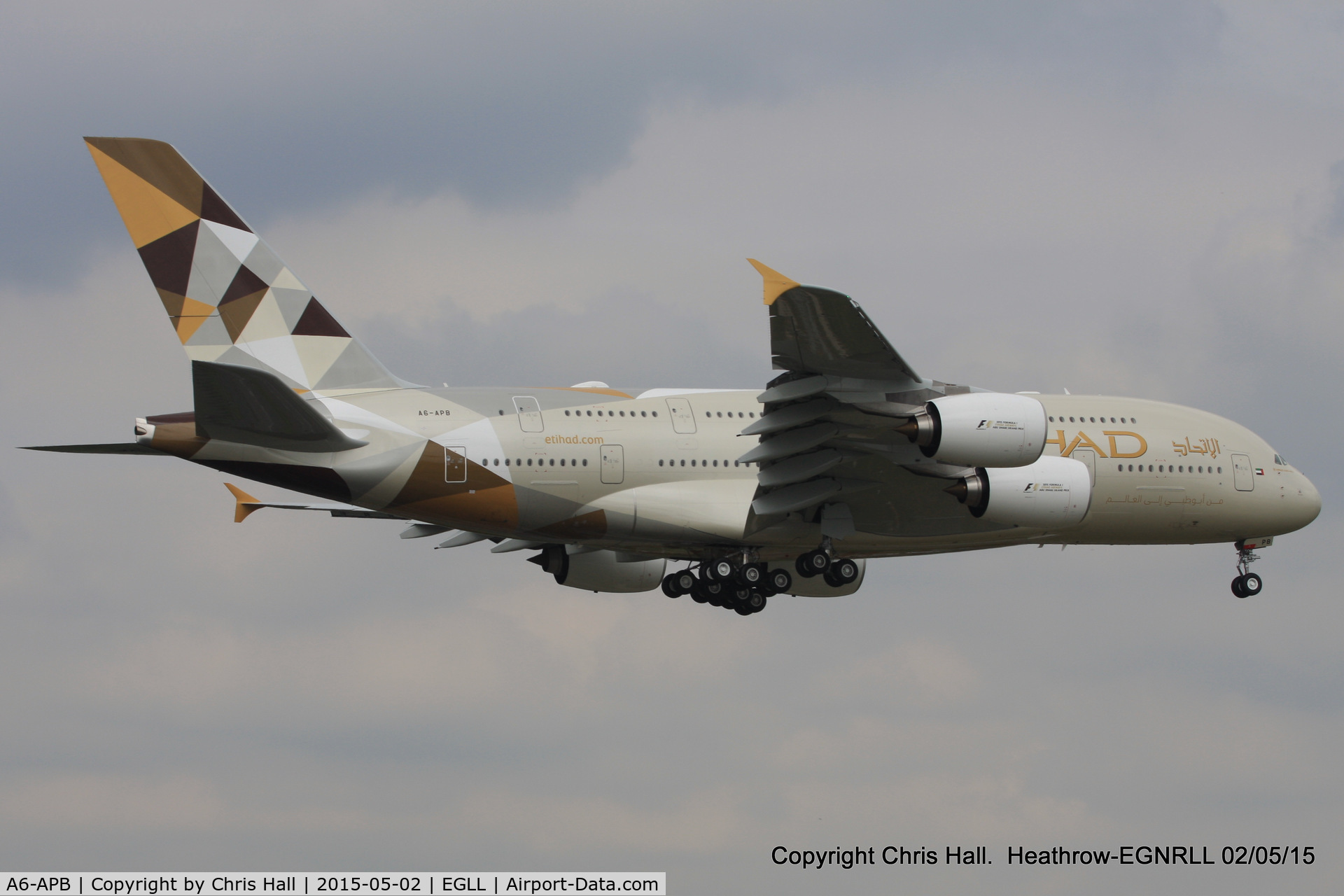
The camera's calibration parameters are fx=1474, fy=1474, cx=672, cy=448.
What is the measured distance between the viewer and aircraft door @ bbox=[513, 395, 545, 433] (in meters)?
28.7

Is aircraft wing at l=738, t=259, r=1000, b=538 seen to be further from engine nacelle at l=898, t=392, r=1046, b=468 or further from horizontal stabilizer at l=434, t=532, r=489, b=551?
horizontal stabilizer at l=434, t=532, r=489, b=551

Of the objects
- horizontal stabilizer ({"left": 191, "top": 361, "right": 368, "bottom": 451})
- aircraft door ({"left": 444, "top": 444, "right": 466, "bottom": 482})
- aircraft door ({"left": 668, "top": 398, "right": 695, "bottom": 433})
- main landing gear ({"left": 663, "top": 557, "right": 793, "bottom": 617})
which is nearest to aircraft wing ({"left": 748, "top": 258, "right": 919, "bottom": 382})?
aircraft door ({"left": 668, "top": 398, "right": 695, "bottom": 433})

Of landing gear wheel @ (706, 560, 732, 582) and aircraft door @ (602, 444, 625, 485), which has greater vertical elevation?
aircraft door @ (602, 444, 625, 485)

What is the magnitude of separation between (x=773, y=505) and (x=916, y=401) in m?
4.48

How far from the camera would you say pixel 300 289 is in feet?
101

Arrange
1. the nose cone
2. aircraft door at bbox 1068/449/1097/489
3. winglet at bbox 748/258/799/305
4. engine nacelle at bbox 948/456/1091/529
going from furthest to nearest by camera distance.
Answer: the nose cone
aircraft door at bbox 1068/449/1097/489
engine nacelle at bbox 948/456/1091/529
winglet at bbox 748/258/799/305

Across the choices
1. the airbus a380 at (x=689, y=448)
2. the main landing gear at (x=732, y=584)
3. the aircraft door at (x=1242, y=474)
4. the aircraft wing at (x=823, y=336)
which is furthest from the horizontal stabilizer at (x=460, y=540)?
the aircraft door at (x=1242, y=474)

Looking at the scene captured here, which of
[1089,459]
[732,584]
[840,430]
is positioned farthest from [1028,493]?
[732,584]

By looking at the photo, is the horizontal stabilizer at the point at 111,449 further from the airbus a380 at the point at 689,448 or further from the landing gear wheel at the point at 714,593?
the landing gear wheel at the point at 714,593

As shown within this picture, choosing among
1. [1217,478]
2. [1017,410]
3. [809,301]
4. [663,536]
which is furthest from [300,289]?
[1217,478]

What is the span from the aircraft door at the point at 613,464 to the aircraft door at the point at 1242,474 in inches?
566

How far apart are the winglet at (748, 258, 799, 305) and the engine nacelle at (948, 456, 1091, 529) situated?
7.95 meters

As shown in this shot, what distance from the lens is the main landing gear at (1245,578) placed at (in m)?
35.0

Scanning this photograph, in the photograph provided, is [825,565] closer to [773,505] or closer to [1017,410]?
[773,505]
